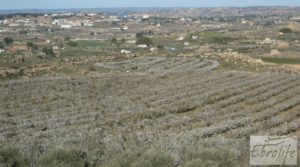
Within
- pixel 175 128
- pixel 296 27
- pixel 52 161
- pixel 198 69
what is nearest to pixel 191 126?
pixel 175 128

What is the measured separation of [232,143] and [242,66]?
1458 inches

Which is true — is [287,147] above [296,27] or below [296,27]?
above

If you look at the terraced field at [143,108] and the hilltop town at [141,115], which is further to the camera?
the terraced field at [143,108]

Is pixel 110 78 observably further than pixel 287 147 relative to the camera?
Yes

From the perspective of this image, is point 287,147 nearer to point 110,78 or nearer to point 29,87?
point 29,87

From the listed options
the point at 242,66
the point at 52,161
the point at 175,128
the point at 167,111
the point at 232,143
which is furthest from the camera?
the point at 242,66

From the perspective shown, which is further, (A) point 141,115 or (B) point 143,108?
(B) point 143,108

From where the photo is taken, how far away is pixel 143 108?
88.5 ft

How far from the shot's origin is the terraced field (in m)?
19.7

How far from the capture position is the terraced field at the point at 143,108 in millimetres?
19672

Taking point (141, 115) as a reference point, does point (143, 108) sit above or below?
below

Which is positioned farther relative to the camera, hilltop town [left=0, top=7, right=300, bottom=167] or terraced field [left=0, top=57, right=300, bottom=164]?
terraced field [left=0, top=57, right=300, bottom=164]

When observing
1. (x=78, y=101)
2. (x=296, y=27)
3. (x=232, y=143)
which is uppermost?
(x=232, y=143)

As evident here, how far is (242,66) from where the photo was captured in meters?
52.1
